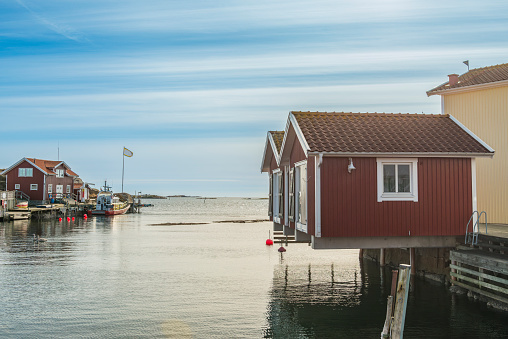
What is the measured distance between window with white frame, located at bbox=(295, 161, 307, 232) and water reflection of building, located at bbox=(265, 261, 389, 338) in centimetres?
334

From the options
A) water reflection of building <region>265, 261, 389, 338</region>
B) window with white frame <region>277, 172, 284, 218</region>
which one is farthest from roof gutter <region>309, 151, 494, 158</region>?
window with white frame <region>277, 172, 284, 218</region>

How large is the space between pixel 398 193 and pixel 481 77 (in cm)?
1216

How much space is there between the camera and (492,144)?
25469 millimetres

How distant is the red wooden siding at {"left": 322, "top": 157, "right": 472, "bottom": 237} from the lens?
18156 mm

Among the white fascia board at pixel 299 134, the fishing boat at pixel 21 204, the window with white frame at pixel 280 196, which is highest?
the white fascia board at pixel 299 134

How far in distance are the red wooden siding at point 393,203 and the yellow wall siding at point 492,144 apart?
699 centimetres

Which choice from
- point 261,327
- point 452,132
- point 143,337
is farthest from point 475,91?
point 143,337

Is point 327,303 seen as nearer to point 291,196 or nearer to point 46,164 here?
point 291,196

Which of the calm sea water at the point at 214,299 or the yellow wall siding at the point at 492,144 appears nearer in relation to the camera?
the calm sea water at the point at 214,299

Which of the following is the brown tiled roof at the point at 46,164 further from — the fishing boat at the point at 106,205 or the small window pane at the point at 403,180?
the small window pane at the point at 403,180

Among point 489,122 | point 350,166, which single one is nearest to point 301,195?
point 350,166

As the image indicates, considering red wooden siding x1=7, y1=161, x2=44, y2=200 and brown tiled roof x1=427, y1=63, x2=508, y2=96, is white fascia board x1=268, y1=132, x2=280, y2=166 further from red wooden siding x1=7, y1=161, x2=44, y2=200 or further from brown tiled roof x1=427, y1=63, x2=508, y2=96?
red wooden siding x1=7, y1=161, x2=44, y2=200

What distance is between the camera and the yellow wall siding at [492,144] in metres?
24.8

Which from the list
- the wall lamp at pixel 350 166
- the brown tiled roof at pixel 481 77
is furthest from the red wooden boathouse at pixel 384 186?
the brown tiled roof at pixel 481 77
